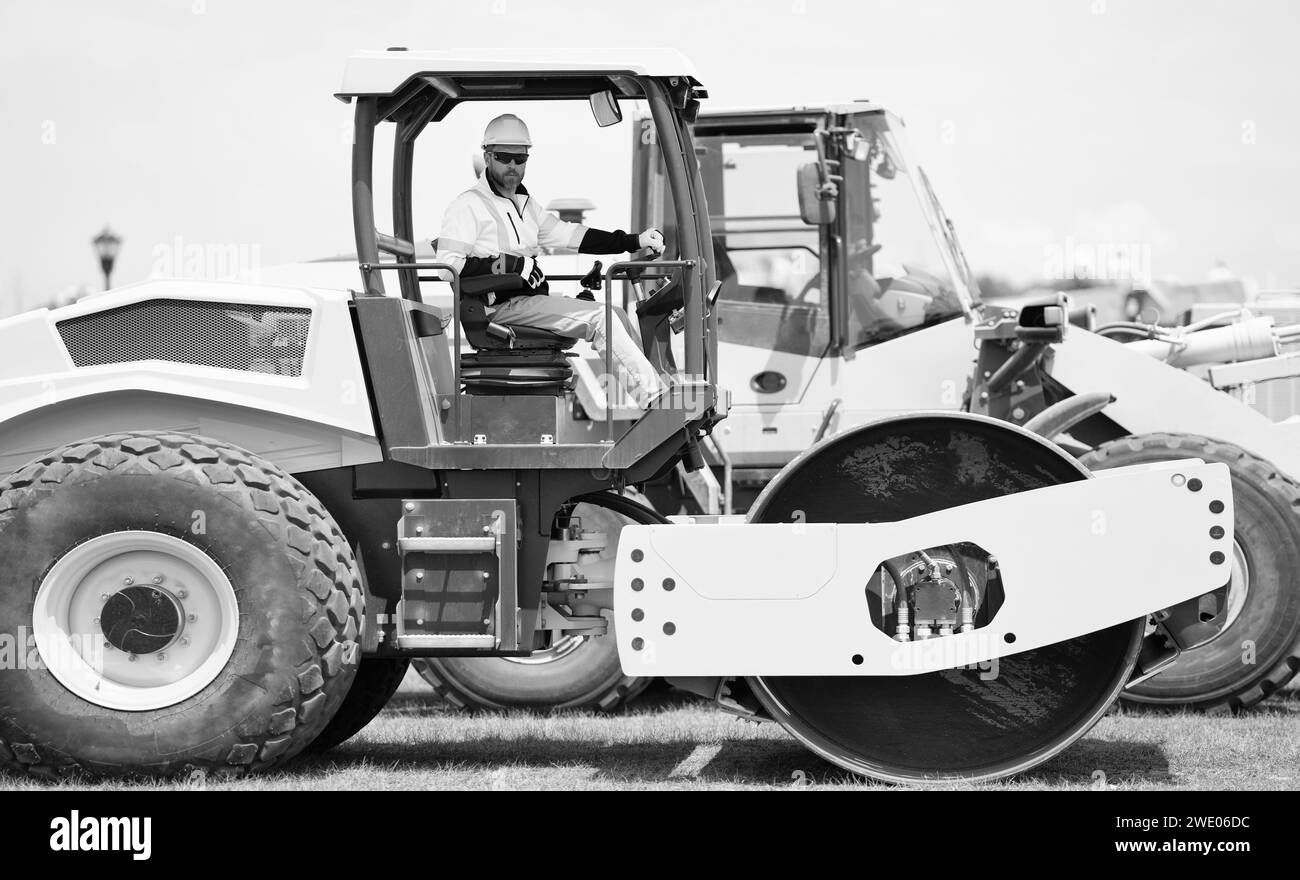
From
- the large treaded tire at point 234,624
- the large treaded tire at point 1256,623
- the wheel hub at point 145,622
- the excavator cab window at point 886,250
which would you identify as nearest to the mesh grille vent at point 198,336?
the large treaded tire at point 234,624

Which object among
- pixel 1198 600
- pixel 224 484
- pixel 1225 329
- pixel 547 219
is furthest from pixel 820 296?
pixel 224 484

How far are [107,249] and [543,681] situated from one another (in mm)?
12977

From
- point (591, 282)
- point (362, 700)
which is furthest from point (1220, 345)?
point (362, 700)

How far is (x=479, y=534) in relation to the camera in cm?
648

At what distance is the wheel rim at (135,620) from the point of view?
6.33m

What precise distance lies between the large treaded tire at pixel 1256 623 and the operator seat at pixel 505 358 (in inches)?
127

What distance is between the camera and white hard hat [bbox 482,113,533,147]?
682cm

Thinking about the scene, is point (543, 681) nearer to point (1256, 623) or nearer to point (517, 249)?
point (517, 249)

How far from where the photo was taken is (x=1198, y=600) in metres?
6.52

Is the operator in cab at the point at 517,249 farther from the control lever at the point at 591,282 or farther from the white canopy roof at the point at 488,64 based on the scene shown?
the white canopy roof at the point at 488,64

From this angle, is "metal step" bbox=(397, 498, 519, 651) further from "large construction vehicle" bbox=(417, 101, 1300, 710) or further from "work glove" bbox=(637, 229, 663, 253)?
"large construction vehicle" bbox=(417, 101, 1300, 710)

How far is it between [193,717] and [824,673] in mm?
2308

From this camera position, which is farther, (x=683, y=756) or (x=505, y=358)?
(x=683, y=756)

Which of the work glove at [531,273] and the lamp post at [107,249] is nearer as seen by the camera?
the work glove at [531,273]
